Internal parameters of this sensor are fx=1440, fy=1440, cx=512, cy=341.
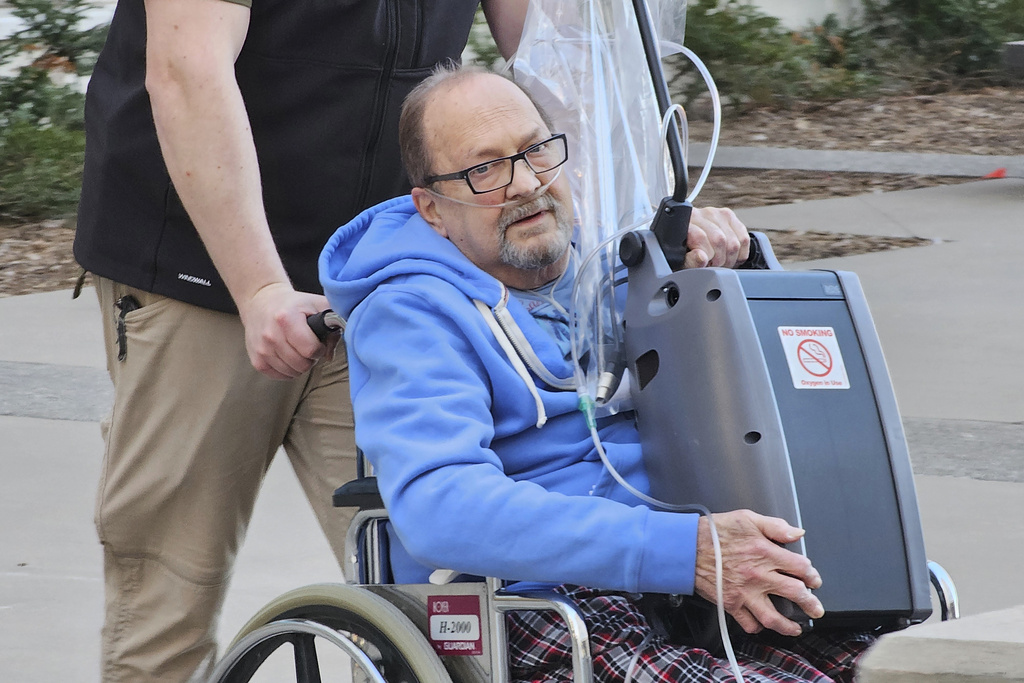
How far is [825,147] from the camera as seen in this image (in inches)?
368

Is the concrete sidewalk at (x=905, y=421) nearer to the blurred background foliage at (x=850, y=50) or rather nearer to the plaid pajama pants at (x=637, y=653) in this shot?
the plaid pajama pants at (x=637, y=653)

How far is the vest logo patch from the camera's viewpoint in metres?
2.49

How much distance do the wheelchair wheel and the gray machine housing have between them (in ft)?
1.41

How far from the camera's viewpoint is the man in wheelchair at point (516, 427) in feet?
6.29

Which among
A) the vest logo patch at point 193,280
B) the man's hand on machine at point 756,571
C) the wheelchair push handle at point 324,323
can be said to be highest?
the wheelchair push handle at point 324,323

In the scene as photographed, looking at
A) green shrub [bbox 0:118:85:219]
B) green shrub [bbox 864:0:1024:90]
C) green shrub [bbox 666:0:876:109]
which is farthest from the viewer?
green shrub [bbox 864:0:1024:90]

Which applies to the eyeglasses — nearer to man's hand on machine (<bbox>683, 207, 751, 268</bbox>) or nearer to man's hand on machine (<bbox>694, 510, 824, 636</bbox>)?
man's hand on machine (<bbox>683, 207, 751, 268</bbox>)

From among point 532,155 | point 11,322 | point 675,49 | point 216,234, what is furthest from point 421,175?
point 11,322

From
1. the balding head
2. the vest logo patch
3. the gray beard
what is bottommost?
the vest logo patch

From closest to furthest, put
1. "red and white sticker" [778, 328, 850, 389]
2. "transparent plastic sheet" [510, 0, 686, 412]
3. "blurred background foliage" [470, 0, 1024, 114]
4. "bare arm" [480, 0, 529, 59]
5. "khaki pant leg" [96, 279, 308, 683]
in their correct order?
"red and white sticker" [778, 328, 850, 389] → "transparent plastic sheet" [510, 0, 686, 412] → "khaki pant leg" [96, 279, 308, 683] → "bare arm" [480, 0, 529, 59] → "blurred background foliage" [470, 0, 1024, 114]

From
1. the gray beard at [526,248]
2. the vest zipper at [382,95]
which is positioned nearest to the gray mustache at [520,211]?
the gray beard at [526,248]

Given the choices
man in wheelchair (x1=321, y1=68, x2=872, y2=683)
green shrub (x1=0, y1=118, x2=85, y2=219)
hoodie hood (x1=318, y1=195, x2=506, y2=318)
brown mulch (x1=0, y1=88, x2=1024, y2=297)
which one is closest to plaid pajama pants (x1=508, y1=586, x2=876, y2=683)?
man in wheelchair (x1=321, y1=68, x2=872, y2=683)

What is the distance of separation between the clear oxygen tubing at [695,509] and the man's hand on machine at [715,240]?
293 mm

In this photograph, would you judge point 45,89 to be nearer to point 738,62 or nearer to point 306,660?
point 738,62
